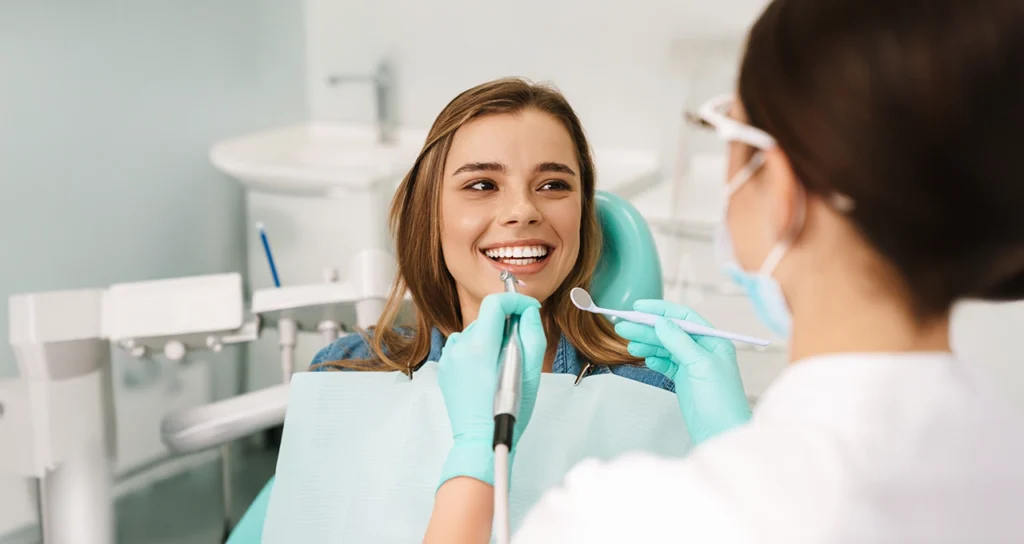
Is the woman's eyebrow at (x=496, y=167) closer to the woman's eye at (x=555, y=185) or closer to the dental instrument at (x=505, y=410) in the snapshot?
the woman's eye at (x=555, y=185)

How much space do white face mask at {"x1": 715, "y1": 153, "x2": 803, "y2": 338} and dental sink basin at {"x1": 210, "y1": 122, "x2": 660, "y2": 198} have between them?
4.60 feet

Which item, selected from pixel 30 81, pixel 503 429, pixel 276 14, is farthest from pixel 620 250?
pixel 276 14

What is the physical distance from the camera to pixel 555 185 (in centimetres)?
133

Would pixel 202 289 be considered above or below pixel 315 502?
above

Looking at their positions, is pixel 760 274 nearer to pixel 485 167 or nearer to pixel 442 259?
pixel 485 167

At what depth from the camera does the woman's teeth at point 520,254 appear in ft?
4.23

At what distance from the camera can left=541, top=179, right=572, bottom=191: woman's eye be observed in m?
1.32

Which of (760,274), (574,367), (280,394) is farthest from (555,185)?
(760,274)

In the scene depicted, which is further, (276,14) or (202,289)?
(276,14)

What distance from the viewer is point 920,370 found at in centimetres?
65

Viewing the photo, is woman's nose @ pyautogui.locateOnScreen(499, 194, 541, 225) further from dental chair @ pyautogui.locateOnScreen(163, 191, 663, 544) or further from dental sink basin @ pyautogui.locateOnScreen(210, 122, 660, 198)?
dental sink basin @ pyautogui.locateOnScreen(210, 122, 660, 198)

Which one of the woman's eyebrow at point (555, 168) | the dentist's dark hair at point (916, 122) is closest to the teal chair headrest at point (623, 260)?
the woman's eyebrow at point (555, 168)

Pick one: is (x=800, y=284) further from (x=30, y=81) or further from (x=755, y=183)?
(x=30, y=81)

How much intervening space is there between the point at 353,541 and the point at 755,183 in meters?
0.66
